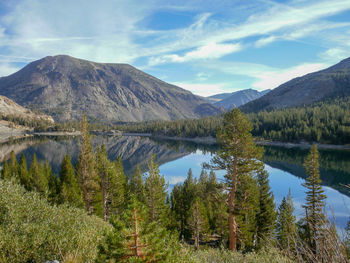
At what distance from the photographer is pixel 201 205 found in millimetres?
37938

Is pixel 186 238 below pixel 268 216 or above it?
below

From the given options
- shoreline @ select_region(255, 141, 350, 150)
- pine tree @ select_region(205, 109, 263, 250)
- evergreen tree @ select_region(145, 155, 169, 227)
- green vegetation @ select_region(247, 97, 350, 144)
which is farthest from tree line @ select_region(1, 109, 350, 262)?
green vegetation @ select_region(247, 97, 350, 144)

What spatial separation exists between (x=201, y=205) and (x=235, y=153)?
17.7 m

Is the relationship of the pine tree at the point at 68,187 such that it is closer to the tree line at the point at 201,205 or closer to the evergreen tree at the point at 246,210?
the tree line at the point at 201,205

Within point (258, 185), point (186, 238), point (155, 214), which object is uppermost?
point (258, 185)

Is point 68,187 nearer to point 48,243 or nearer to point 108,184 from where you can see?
point 108,184

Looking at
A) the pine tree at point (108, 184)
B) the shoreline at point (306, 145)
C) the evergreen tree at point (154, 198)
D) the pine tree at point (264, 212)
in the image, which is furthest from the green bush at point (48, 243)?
the shoreline at point (306, 145)

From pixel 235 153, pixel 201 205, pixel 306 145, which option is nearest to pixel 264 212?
pixel 201 205

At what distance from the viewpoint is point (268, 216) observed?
35219 millimetres

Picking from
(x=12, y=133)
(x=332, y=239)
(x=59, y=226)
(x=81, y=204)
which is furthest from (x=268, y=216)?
(x=12, y=133)

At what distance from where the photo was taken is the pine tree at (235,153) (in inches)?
907

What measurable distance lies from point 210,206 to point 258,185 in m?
12.7

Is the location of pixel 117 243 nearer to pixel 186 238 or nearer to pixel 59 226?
pixel 59 226

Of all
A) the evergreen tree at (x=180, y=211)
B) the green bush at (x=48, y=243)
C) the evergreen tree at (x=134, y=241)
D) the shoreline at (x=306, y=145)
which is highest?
the evergreen tree at (x=134, y=241)
